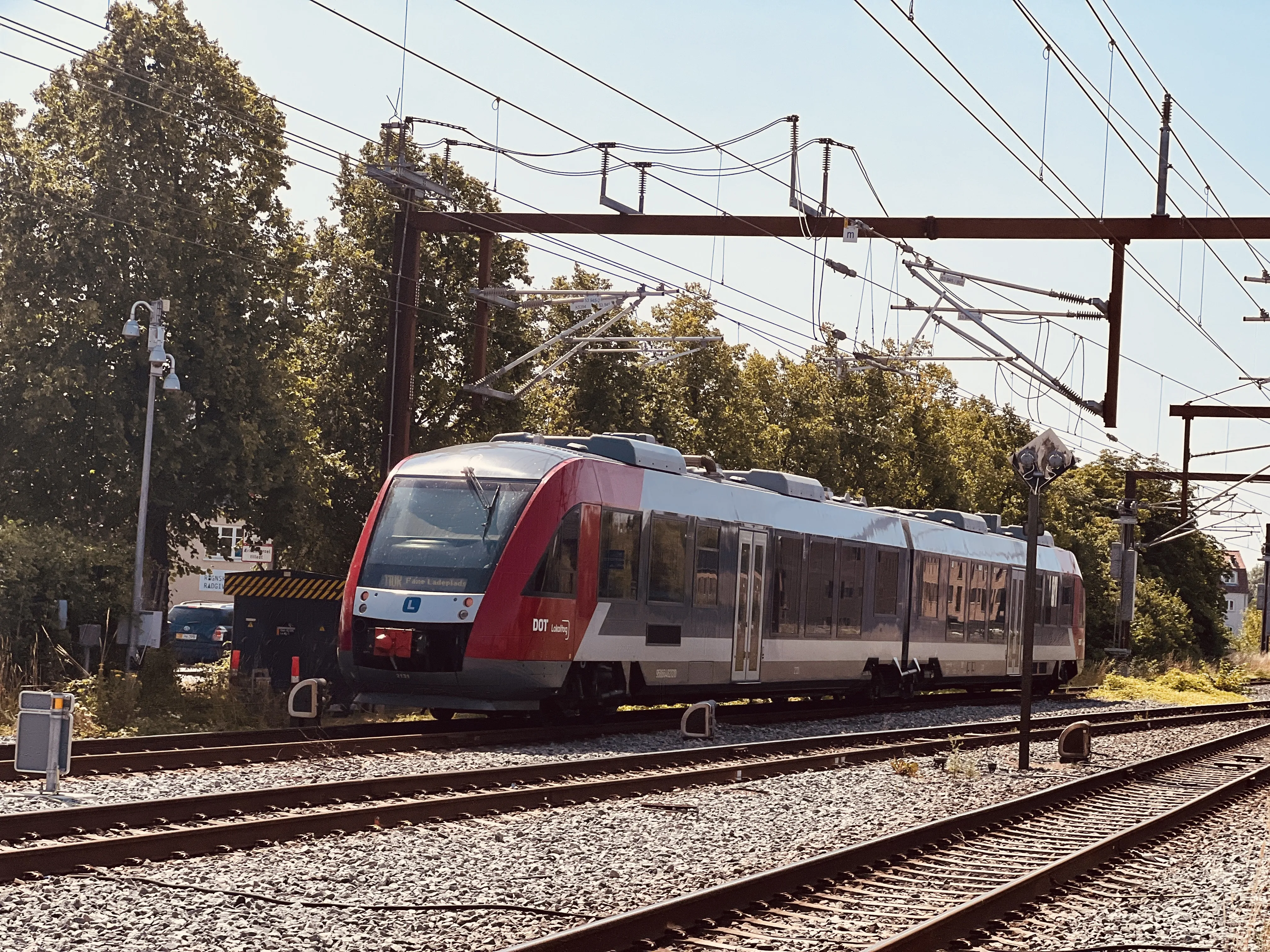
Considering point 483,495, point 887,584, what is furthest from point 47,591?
point 887,584

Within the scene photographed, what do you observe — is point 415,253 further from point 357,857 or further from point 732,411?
point 732,411

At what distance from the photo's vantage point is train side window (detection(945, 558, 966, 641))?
29062mm

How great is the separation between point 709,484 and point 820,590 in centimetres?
373

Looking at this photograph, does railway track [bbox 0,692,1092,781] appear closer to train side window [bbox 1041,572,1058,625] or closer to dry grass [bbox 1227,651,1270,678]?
train side window [bbox 1041,572,1058,625]

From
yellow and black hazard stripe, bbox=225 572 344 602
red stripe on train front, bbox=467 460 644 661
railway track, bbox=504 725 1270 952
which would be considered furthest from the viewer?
yellow and black hazard stripe, bbox=225 572 344 602

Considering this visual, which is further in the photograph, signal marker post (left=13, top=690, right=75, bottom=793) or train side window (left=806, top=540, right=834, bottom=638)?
train side window (left=806, top=540, right=834, bottom=638)

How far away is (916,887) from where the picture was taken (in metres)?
9.50

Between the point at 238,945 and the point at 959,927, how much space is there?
138 inches

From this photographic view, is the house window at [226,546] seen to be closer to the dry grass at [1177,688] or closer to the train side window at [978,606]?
the train side window at [978,606]

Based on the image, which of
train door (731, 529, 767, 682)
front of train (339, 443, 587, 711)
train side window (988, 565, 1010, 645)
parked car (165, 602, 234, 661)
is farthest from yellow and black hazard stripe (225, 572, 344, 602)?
parked car (165, 602, 234, 661)

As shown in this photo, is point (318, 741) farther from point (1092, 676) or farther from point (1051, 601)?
point (1092, 676)

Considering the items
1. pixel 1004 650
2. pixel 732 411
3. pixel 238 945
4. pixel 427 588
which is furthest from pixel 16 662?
pixel 732 411

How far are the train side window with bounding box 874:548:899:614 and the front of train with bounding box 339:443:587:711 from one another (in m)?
8.94

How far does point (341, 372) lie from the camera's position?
113 ft
